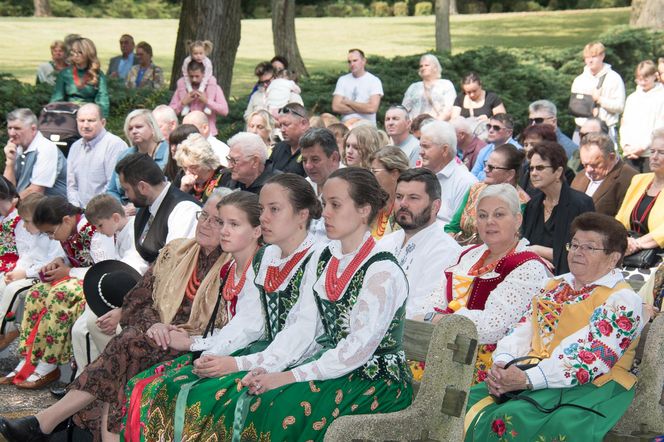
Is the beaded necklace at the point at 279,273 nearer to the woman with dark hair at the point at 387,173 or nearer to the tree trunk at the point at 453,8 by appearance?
the woman with dark hair at the point at 387,173

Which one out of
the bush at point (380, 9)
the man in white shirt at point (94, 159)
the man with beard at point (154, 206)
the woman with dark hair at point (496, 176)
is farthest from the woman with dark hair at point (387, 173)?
the bush at point (380, 9)

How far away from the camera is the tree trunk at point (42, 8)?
134ft

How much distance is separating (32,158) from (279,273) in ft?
18.8

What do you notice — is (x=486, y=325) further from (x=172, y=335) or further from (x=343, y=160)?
(x=343, y=160)

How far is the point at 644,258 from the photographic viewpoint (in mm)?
7094

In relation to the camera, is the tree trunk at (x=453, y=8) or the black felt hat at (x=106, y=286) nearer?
the black felt hat at (x=106, y=286)

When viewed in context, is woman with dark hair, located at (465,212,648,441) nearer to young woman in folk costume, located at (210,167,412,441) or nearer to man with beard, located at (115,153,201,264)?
young woman in folk costume, located at (210,167,412,441)

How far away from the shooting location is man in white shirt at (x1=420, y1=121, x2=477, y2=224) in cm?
779

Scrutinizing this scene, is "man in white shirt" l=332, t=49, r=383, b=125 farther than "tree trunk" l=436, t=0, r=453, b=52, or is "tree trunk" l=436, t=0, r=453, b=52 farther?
"tree trunk" l=436, t=0, r=453, b=52

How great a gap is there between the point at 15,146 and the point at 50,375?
12.3 feet

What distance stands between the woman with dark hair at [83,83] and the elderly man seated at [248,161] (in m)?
4.11

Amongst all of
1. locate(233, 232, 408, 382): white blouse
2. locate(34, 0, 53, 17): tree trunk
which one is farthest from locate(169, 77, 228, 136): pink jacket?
locate(34, 0, 53, 17): tree trunk

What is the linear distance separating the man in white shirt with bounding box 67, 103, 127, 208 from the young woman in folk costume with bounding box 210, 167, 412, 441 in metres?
5.57

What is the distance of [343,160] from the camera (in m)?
8.95
